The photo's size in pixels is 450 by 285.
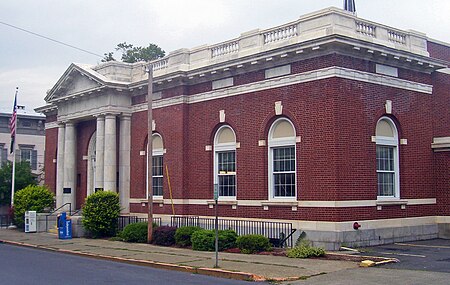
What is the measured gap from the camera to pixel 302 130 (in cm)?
2259

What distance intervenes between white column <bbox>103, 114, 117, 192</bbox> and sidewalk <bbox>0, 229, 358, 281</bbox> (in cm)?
502

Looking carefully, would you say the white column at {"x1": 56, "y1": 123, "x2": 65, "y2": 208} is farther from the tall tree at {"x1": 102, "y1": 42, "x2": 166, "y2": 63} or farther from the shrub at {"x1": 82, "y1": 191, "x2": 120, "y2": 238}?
the tall tree at {"x1": 102, "y1": 42, "x2": 166, "y2": 63}

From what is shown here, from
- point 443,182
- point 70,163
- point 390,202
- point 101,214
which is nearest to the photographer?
point 390,202

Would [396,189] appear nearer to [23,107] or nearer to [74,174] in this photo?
[74,174]

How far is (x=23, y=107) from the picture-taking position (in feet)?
199

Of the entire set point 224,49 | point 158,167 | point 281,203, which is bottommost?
point 281,203

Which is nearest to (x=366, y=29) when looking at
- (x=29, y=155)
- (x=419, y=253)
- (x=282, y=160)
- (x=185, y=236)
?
(x=282, y=160)

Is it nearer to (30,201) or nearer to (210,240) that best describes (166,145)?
(210,240)

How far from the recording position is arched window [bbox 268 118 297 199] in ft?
76.3

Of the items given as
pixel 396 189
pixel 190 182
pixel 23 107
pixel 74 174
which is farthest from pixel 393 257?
pixel 23 107

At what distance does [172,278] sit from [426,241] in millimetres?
12361

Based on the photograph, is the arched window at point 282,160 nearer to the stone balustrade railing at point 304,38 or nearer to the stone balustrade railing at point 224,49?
the stone balustrade railing at point 304,38

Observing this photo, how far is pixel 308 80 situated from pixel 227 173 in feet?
20.3

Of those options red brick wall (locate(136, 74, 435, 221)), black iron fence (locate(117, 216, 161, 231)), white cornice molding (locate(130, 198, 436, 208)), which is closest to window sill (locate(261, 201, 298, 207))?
white cornice molding (locate(130, 198, 436, 208))
